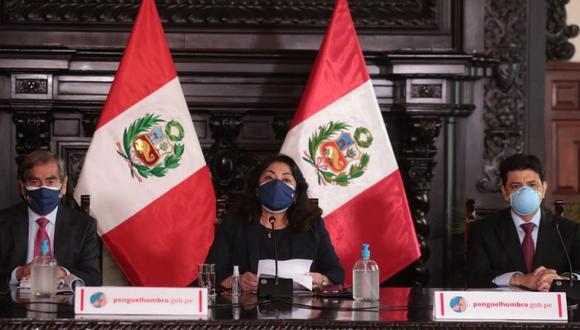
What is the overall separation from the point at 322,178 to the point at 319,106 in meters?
0.34

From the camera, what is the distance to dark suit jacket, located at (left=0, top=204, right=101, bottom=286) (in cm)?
363

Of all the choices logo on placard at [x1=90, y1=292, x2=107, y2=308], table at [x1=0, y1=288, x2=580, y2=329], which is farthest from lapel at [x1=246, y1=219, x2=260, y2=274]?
logo on placard at [x1=90, y1=292, x2=107, y2=308]

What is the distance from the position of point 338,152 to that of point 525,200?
1.24 metres

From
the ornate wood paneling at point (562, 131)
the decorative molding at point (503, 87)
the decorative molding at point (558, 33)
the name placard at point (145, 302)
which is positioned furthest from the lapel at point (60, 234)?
the decorative molding at point (558, 33)

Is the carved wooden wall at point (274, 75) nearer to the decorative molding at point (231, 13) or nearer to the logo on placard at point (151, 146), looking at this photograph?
the decorative molding at point (231, 13)

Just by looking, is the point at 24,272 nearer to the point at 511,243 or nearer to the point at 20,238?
the point at 20,238

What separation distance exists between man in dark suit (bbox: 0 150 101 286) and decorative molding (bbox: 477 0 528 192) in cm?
223

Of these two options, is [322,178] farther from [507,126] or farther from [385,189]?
[507,126]

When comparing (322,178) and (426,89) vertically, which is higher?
(426,89)

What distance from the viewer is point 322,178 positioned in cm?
461

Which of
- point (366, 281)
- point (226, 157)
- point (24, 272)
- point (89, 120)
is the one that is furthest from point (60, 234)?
point (226, 157)

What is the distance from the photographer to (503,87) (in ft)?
16.7

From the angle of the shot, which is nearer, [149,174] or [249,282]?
[249,282]

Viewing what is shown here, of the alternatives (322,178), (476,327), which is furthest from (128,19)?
(476,327)
